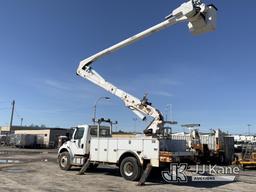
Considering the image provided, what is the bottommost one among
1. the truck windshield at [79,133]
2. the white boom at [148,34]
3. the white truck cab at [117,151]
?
the white truck cab at [117,151]

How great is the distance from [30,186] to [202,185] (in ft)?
24.4

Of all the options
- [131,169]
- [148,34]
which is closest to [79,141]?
[131,169]

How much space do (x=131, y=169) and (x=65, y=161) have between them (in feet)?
18.6

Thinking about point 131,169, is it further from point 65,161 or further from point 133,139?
point 65,161

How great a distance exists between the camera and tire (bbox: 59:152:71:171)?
19.8 m

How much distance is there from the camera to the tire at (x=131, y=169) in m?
15.5

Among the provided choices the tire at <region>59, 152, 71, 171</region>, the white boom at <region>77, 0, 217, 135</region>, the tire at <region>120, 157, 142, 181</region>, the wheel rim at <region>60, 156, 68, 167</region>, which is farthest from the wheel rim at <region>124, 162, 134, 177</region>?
the wheel rim at <region>60, 156, 68, 167</region>

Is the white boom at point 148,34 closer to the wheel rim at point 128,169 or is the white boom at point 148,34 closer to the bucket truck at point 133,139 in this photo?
the bucket truck at point 133,139

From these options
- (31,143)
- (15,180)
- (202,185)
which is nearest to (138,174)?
(202,185)

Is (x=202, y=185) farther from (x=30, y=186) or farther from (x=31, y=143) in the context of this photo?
(x=31, y=143)

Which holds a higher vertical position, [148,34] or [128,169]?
[148,34]

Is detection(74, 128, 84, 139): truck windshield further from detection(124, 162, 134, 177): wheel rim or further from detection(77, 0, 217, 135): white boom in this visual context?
detection(124, 162, 134, 177): wheel rim

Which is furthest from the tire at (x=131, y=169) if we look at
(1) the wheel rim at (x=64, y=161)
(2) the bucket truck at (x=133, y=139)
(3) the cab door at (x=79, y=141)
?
(1) the wheel rim at (x=64, y=161)

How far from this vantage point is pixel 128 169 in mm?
16062
